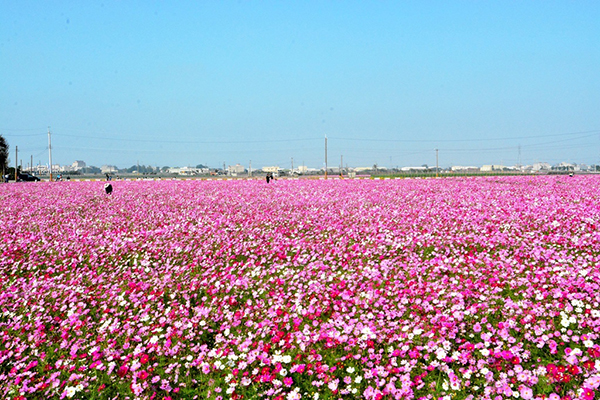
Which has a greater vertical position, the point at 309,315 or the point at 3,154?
the point at 3,154

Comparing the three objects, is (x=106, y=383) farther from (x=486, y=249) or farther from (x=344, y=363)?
(x=486, y=249)

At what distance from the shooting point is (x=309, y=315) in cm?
518

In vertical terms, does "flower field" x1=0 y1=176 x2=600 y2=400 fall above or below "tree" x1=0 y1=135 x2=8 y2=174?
below

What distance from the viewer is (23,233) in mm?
12016

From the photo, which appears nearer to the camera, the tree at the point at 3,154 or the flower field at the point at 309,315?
the flower field at the point at 309,315

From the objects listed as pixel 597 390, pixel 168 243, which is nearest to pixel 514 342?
pixel 597 390

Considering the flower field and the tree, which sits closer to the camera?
the flower field

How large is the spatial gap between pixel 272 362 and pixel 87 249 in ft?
24.2

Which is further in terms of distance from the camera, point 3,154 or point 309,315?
point 3,154

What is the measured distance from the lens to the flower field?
3.84 meters

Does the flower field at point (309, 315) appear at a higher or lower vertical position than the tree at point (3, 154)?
lower

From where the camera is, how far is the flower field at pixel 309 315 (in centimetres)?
384

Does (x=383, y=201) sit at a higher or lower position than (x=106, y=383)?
higher

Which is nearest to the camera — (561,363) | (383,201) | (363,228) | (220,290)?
(561,363)
